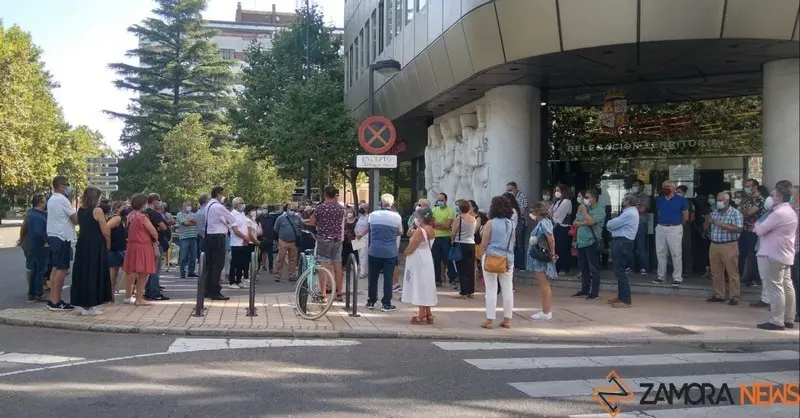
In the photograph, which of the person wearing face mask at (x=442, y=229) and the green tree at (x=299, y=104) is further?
the green tree at (x=299, y=104)

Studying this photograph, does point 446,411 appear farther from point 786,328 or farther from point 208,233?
point 208,233

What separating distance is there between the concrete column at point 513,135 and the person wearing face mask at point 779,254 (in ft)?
41.7

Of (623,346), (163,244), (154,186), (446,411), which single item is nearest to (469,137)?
(163,244)

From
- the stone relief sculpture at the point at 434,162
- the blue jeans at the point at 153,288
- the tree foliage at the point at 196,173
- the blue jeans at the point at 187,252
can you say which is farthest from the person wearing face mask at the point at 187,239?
the tree foliage at the point at 196,173

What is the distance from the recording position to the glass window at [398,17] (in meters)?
20.6

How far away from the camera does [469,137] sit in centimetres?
1795

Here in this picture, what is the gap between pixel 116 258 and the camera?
37.0ft

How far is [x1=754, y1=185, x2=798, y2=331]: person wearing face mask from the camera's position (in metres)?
1.66

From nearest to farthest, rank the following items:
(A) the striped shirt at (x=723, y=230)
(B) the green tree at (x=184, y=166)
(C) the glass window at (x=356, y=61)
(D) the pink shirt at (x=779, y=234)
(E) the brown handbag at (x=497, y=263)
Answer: (D) the pink shirt at (x=779, y=234) → (A) the striped shirt at (x=723, y=230) → (E) the brown handbag at (x=497, y=263) → (C) the glass window at (x=356, y=61) → (B) the green tree at (x=184, y=166)

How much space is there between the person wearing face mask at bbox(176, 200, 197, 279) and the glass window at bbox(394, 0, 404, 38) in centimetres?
860

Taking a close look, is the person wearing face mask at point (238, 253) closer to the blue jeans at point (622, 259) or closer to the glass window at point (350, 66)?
the blue jeans at point (622, 259)

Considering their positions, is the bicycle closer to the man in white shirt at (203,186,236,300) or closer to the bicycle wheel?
the bicycle wheel

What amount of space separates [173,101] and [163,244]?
1771 inches

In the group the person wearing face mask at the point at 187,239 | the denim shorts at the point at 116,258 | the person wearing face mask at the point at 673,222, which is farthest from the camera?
the person wearing face mask at the point at 187,239
